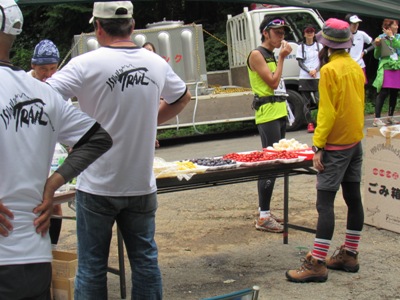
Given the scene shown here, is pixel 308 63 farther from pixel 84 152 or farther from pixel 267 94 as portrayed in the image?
pixel 84 152

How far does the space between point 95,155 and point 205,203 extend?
16.6ft

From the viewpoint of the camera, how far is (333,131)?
4926 millimetres

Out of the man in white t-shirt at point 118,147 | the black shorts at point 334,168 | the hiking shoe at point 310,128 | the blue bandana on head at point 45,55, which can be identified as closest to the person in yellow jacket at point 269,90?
the black shorts at point 334,168

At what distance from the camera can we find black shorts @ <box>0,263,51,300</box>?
92.8 inches

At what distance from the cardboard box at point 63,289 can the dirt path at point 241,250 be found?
48 cm

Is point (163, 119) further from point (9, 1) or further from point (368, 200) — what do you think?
point (368, 200)

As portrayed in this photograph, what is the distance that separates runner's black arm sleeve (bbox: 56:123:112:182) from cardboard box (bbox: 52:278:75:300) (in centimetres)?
198

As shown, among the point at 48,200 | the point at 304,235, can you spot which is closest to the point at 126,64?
the point at 48,200

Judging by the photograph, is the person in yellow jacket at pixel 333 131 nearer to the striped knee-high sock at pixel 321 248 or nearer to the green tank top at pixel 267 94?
the striped knee-high sock at pixel 321 248

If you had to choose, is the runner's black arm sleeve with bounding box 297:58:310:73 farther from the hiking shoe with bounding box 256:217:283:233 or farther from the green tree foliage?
the hiking shoe with bounding box 256:217:283:233

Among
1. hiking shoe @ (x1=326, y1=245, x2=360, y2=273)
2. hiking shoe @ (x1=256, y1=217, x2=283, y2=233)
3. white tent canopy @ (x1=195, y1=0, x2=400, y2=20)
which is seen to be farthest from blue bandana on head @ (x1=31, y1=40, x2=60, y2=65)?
hiking shoe @ (x1=326, y1=245, x2=360, y2=273)

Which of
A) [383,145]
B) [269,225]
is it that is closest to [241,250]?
[269,225]

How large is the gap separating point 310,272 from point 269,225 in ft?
4.47

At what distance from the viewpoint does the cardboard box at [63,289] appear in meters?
4.44
